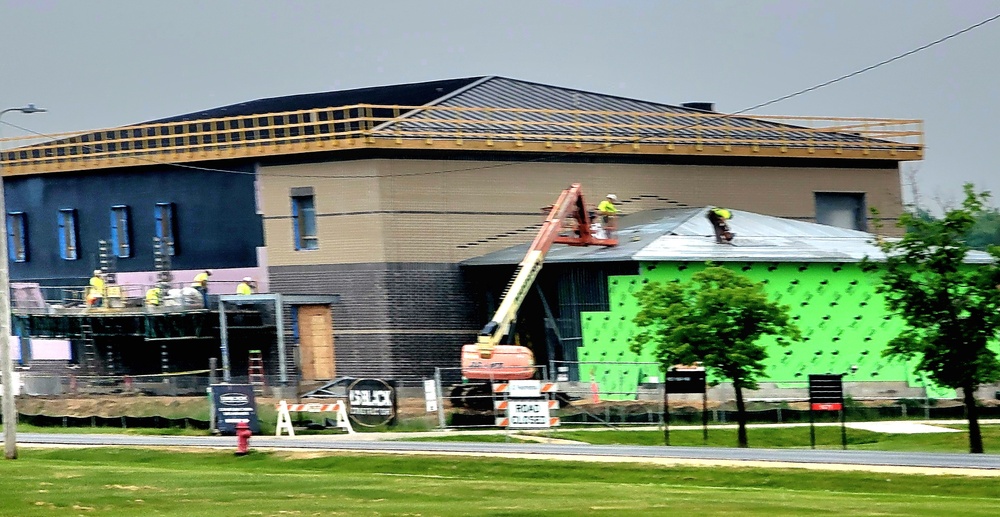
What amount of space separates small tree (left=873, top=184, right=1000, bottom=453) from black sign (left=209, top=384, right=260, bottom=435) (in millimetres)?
18369

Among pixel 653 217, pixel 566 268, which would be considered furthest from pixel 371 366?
pixel 653 217

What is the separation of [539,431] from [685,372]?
487 centimetres

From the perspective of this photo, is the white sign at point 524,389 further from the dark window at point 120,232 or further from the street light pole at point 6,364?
the dark window at point 120,232

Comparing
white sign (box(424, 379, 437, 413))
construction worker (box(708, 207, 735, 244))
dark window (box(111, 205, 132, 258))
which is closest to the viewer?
white sign (box(424, 379, 437, 413))

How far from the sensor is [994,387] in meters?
50.5

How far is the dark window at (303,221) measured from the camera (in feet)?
195

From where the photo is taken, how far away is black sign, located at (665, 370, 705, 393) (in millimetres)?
41938

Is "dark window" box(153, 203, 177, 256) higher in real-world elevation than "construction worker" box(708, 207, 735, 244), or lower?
higher

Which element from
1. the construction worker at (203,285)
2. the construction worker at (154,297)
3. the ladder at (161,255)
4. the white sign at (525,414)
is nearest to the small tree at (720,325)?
the white sign at (525,414)

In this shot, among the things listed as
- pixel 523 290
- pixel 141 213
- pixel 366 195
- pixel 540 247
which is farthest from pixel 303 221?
pixel 523 290

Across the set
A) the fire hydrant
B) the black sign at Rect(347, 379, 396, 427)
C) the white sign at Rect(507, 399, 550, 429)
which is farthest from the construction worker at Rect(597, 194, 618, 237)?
the fire hydrant

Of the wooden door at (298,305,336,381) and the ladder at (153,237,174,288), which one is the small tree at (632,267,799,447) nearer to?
the wooden door at (298,305,336,381)

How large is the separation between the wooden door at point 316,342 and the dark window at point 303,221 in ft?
7.45

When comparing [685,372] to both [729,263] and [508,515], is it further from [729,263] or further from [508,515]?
[508,515]
